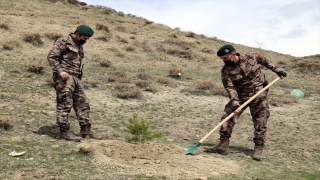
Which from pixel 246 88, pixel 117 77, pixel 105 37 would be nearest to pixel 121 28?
pixel 105 37

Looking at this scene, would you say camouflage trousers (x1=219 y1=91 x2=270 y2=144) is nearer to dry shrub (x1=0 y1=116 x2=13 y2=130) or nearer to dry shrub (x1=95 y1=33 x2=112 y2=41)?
dry shrub (x1=0 y1=116 x2=13 y2=130)

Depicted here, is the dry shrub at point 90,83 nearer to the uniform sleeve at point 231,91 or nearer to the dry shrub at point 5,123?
the dry shrub at point 5,123

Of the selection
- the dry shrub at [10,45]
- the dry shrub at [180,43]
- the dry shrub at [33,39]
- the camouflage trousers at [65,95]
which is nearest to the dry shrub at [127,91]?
the camouflage trousers at [65,95]

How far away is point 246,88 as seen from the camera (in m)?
5.51

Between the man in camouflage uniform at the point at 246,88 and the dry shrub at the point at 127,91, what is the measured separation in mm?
4516

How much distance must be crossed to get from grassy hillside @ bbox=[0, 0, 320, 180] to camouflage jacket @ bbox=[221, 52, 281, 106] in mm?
1084

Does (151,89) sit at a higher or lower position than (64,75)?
lower

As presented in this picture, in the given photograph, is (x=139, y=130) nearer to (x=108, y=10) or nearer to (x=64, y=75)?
(x=64, y=75)

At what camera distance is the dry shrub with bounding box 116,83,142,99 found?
968cm

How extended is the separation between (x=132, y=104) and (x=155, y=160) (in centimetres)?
482

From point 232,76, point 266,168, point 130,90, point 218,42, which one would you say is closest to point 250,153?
point 266,168

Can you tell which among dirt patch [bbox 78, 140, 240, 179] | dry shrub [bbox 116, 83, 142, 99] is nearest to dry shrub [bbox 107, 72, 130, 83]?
dry shrub [bbox 116, 83, 142, 99]

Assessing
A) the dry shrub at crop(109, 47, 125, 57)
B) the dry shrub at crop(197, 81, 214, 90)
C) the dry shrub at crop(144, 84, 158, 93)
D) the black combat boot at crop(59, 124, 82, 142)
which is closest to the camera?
the black combat boot at crop(59, 124, 82, 142)

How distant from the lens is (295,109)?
1025 cm
